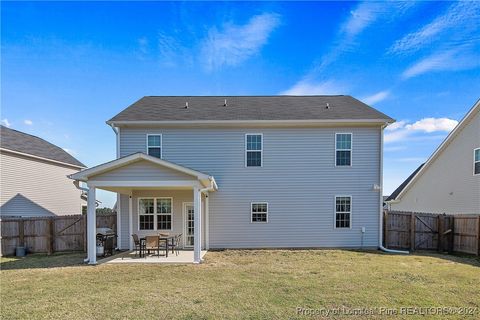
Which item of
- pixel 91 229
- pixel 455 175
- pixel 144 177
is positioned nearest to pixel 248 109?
pixel 144 177

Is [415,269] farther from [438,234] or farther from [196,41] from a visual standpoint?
[196,41]

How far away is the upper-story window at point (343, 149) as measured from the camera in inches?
484

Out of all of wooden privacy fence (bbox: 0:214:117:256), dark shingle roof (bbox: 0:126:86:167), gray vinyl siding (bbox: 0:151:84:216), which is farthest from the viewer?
dark shingle roof (bbox: 0:126:86:167)

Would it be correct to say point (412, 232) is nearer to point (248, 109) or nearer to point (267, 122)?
point (267, 122)

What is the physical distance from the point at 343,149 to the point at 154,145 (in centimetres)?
848

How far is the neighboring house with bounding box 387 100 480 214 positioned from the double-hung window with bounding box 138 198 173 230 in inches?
566

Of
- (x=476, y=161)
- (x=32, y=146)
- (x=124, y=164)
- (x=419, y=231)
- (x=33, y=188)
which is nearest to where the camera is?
(x=124, y=164)

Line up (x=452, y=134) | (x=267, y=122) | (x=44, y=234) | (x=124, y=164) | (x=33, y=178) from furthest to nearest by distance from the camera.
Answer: (x=33, y=178) → (x=452, y=134) → (x=267, y=122) → (x=44, y=234) → (x=124, y=164)

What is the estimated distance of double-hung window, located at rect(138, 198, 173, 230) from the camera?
12266mm

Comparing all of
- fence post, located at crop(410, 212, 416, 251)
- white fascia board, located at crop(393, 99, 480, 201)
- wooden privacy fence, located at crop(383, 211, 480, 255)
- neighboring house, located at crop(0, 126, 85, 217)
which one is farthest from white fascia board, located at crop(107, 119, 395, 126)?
neighboring house, located at crop(0, 126, 85, 217)

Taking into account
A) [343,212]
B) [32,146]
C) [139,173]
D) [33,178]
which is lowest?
[343,212]

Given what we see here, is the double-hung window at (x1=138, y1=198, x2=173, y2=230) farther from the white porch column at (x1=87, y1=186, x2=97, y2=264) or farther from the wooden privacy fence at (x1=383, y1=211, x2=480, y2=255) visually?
the wooden privacy fence at (x1=383, y1=211, x2=480, y2=255)

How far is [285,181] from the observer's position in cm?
1227

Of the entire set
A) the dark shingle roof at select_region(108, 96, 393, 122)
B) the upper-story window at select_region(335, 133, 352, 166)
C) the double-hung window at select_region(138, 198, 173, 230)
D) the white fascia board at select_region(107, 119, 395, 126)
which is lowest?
the double-hung window at select_region(138, 198, 173, 230)
